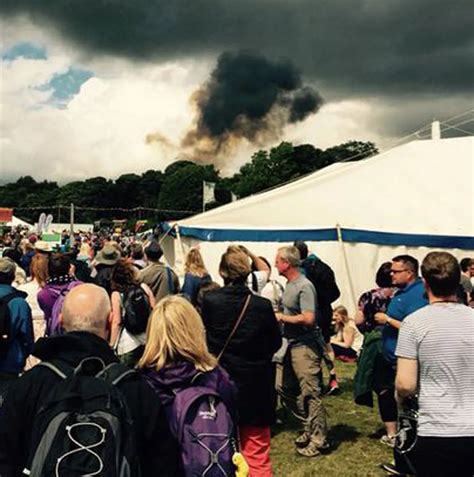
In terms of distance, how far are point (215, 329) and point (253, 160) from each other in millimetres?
71957

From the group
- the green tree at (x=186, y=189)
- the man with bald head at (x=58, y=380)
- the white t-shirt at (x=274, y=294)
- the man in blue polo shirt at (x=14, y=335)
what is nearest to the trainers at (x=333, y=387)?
the white t-shirt at (x=274, y=294)

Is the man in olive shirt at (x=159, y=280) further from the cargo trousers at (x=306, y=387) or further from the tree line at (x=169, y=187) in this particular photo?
the tree line at (x=169, y=187)

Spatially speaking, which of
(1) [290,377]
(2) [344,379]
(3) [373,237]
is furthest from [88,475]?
(3) [373,237]

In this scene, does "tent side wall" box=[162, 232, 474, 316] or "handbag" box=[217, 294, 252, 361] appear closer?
"handbag" box=[217, 294, 252, 361]

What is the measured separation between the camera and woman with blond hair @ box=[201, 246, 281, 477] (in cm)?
388

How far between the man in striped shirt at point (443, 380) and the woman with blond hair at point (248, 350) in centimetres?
122

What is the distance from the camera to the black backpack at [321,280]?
7023 millimetres

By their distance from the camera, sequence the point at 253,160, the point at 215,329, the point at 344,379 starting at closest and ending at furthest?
the point at 215,329 < the point at 344,379 < the point at 253,160

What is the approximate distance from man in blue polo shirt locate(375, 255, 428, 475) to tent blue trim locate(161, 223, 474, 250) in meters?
4.81

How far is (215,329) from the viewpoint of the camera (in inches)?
154

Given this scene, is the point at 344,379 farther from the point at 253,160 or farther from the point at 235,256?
the point at 253,160

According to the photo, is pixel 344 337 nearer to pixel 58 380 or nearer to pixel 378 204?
pixel 378 204

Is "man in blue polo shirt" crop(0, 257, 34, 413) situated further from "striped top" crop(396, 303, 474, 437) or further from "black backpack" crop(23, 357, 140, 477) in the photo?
"striped top" crop(396, 303, 474, 437)

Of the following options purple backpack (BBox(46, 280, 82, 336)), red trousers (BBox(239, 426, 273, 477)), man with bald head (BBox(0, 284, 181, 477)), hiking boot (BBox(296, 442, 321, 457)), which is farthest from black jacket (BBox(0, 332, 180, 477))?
hiking boot (BBox(296, 442, 321, 457))
